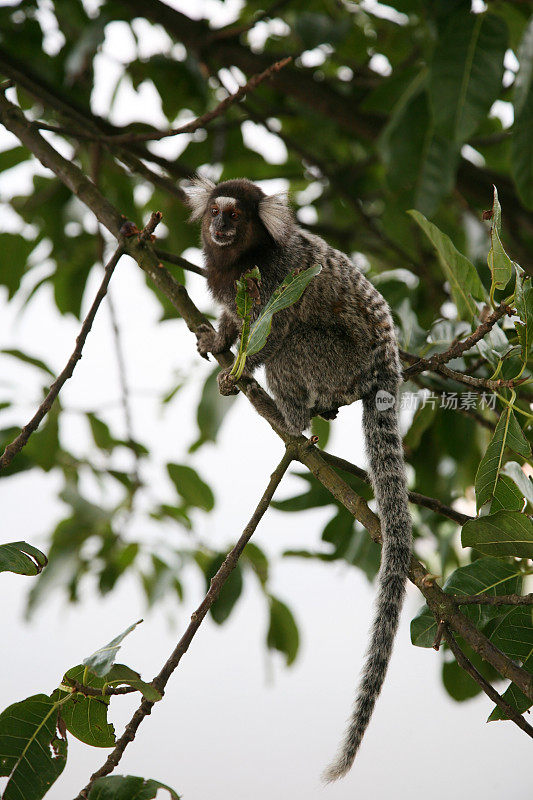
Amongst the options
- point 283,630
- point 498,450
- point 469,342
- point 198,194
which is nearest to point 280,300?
point 469,342

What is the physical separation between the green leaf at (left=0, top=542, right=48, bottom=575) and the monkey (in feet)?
1.86

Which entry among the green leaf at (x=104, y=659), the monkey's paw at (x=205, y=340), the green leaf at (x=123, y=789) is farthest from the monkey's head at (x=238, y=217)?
A: the green leaf at (x=123, y=789)

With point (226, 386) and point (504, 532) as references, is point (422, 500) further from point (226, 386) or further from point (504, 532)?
point (226, 386)

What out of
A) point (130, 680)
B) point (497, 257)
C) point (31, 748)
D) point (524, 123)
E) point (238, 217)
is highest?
point (524, 123)

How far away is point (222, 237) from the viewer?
1590mm

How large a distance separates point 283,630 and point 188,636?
1283 millimetres

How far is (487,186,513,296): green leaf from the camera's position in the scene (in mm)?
1020

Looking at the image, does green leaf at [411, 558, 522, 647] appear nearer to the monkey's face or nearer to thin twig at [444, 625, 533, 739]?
thin twig at [444, 625, 533, 739]

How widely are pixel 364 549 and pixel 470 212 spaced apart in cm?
117

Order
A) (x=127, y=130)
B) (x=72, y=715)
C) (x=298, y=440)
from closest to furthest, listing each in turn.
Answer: (x=72, y=715) < (x=298, y=440) < (x=127, y=130)

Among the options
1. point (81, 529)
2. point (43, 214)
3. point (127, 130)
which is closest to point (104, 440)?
point (81, 529)

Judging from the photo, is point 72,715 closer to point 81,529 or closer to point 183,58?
point 81,529

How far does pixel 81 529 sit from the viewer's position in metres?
→ 2.36

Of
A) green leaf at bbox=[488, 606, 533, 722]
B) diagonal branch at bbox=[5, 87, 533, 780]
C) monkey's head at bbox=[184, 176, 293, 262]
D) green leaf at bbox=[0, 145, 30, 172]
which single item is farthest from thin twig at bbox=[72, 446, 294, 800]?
green leaf at bbox=[0, 145, 30, 172]
